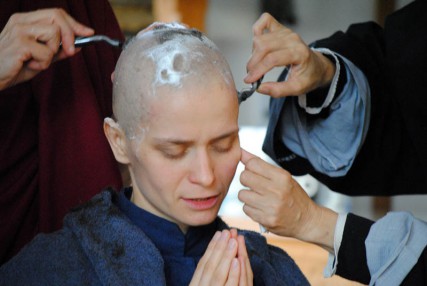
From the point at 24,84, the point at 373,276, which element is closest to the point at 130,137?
the point at 24,84

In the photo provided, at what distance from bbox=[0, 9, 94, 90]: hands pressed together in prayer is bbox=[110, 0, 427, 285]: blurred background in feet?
3.92

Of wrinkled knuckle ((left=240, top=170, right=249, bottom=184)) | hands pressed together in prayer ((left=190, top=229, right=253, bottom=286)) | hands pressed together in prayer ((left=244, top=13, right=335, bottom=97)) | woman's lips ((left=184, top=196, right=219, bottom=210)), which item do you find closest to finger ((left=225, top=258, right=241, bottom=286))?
hands pressed together in prayer ((left=190, top=229, right=253, bottom=286))

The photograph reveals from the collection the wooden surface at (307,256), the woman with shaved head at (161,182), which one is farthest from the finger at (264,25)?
the wooden surface at (307,256)

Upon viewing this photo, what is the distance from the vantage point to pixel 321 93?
5.01 ft

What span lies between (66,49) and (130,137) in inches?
9.5

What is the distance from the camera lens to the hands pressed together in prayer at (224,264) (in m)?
1.05

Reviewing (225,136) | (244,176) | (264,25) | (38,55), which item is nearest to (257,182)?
(244,176)

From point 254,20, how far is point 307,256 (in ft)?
3.08

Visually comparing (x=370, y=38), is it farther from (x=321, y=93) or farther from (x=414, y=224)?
(x=414, y=224)

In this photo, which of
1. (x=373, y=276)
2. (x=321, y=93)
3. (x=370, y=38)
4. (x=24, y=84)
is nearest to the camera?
(x=373, y=276)

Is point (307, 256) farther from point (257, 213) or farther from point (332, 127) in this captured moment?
point (257, 213)

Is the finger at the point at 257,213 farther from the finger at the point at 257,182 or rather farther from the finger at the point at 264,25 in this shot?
the finger at the point at 264,25

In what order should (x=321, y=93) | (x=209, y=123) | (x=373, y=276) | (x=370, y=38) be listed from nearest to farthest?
(x=209, y=123) → (x=373, y=276) → (x=321, y=93) → (x=370, y=38)

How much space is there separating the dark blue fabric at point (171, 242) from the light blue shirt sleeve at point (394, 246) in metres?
0.34
